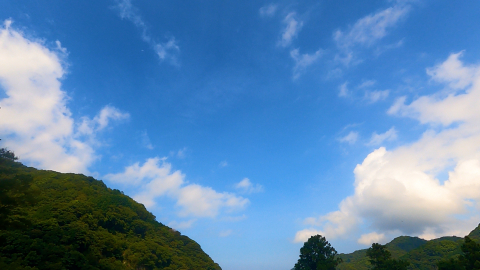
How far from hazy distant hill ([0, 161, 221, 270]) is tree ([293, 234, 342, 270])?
93.2ft

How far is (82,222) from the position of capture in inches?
1884

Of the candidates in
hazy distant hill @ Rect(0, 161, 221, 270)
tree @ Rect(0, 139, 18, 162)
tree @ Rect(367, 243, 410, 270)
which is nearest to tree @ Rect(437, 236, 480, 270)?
tree @ Rect(367, 243, 410, 270)

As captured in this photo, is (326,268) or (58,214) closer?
(58,214)

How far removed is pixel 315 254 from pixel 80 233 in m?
52.5

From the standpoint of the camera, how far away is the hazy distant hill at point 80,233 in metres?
33.1

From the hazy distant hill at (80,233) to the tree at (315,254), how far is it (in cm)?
2839

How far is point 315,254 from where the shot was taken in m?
62.8

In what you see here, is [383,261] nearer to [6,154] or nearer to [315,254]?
[315,254]

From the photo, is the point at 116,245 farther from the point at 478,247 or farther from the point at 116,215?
the point at 478,247

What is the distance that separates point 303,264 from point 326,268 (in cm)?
894

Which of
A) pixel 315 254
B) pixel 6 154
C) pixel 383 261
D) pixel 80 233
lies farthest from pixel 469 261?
pixel 6 154

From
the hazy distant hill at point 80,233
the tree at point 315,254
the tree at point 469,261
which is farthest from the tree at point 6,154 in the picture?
the tree at point 469,261

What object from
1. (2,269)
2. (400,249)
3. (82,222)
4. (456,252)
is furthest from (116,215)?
(400,249)

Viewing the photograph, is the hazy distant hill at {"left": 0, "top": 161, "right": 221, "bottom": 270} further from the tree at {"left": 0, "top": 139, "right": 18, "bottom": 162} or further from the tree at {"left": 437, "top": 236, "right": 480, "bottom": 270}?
the tree at {"left": 437, "top": 236, "right": 480, "bottom": 270}
